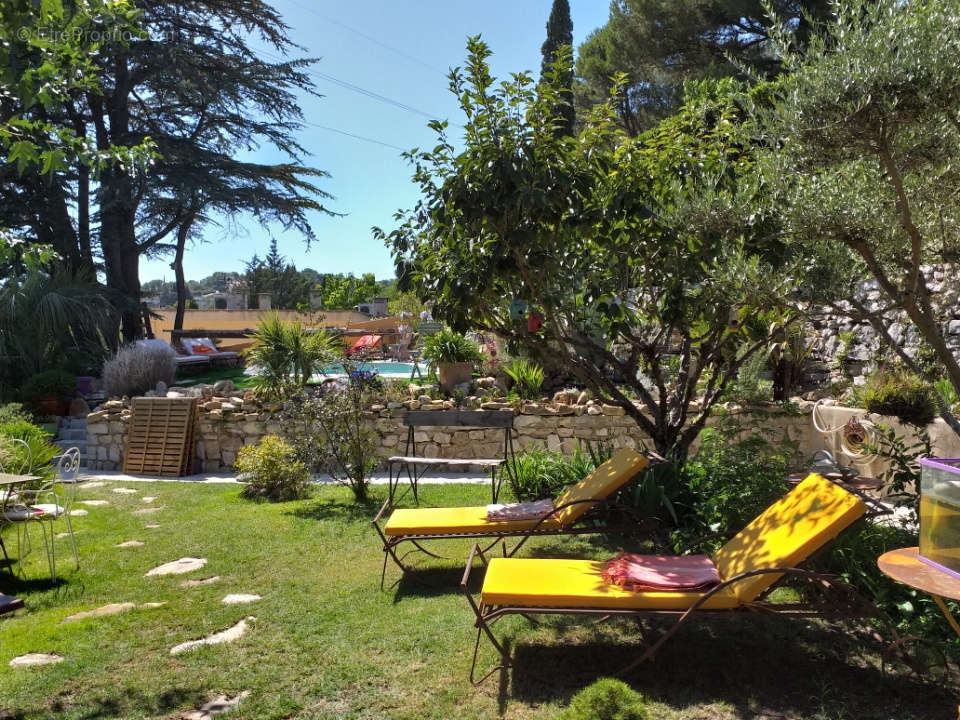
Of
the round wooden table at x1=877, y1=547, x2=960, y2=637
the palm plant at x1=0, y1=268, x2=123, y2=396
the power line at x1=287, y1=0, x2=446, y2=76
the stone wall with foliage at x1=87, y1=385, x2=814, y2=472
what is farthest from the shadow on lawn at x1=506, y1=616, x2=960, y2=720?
the power line at x1=287, y1=0, x2=446, y2=76

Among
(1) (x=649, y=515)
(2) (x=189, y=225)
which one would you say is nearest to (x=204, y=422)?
(1) (x=649, y=515)

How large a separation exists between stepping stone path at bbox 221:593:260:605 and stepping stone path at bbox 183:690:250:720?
1.24 metres

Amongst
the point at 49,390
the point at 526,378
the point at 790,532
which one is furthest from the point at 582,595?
the point at 49,390

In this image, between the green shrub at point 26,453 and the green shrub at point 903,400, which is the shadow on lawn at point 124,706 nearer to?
the green shrub at point 26,453

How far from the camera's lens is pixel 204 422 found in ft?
31.8

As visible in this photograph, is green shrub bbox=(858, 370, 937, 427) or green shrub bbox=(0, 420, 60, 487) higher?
green shrub bbox=(858, 370, 937, 427)

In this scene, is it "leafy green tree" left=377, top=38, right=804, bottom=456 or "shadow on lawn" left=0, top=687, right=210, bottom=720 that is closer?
"shadow on lawn" left=0, top=687, right=210, bottom=720

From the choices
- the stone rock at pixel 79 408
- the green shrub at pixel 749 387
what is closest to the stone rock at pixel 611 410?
the green shrub at pixel 749 387

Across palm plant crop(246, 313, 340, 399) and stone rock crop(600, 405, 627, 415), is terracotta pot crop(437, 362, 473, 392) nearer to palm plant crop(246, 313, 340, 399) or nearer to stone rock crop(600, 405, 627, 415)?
palm plant crop(246, 313, 340, 399)

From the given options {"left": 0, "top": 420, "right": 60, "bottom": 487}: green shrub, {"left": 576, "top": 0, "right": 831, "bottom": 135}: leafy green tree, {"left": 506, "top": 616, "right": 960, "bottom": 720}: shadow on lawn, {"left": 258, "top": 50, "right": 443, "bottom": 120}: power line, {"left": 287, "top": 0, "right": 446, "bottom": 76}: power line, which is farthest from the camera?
{"left": 287, "top": 0, "right": 446, "bottom": 76}: power line

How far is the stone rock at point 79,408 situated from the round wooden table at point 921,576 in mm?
13079

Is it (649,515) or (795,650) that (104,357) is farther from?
(795,650)

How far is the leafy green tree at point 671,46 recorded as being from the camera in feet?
44.8

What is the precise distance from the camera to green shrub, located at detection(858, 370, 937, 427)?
643 cm
